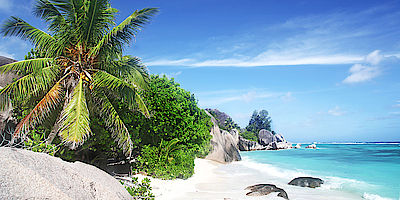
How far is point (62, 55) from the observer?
9594mm

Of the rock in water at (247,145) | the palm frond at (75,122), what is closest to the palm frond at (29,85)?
the palm frond at (75,122)

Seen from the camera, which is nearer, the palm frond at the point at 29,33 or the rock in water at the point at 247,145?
the palm frond at the point at 29,33

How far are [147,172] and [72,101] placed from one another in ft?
14.4

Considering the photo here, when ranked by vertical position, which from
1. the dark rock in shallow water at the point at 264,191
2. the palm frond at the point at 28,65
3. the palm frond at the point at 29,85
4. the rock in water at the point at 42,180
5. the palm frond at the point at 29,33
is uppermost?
the palm frond at the point at 29,33

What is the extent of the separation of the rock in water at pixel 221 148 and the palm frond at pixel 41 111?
588 inches

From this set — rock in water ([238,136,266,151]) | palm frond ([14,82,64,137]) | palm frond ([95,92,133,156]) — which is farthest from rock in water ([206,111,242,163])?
rock in water ([238,136,266,151])

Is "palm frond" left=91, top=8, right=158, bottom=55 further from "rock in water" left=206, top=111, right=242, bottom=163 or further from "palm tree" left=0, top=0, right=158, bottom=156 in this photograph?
"rock in water" left=206, top=111, right=242, bottom=163

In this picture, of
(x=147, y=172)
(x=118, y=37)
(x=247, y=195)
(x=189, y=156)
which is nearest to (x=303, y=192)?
(x=247, y=195)

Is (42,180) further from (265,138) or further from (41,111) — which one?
(265,138)

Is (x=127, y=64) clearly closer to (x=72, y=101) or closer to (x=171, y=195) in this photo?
(x=72, y=101)

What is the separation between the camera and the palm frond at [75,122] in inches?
293

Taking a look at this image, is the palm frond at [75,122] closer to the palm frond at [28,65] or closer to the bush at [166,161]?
the palm frond at [28,65]

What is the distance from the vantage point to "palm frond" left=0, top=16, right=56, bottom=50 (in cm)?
919

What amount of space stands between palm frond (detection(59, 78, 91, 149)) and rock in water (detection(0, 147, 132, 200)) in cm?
385
